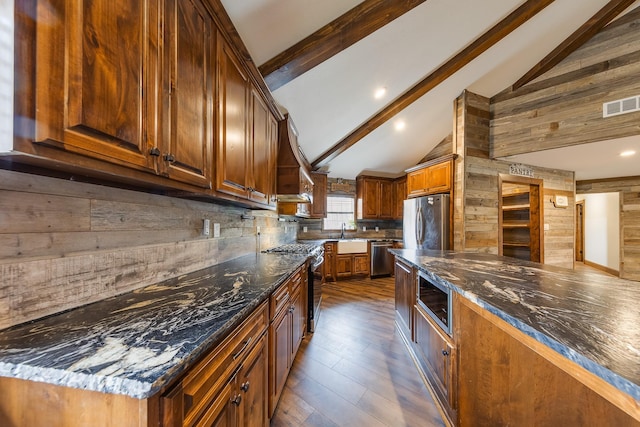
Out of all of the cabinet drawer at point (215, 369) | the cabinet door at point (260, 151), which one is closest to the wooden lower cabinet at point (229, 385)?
the cabinet drawer at point (215, 369)

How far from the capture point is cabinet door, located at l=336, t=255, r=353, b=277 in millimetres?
4926

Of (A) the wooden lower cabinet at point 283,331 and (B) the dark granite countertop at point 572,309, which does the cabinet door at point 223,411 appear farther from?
(B) the dark granite countertop at point 572,309

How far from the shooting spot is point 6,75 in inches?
20.8

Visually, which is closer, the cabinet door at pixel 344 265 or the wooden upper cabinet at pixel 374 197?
the cabinet door at pixel 344 265

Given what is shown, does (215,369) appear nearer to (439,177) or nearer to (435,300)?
(435,300)

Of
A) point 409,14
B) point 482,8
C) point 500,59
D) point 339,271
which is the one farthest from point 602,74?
point 339,271

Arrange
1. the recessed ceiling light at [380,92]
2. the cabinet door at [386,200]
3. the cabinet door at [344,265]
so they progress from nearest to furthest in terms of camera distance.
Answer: the recessed ceiling light at [380,92]
the cabinet door at [344,265]
the cabinet door at [386,200]

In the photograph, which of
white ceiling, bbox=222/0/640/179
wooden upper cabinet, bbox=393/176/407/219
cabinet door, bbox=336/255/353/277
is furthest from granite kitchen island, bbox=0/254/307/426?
wooden upper cabinet, bbox=393/176/407/219

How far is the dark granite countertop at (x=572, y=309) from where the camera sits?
0.62 meters

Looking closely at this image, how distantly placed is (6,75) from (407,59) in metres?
3.08

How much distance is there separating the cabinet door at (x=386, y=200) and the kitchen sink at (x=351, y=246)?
939mm

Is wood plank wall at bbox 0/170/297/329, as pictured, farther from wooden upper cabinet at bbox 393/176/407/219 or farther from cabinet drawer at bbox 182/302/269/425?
wooden upper cabinet at bbox 393/176/407/219

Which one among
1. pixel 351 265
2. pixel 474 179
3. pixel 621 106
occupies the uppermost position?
pixel 621 106

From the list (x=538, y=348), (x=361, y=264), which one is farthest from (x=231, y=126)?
(x=361, y=264)
